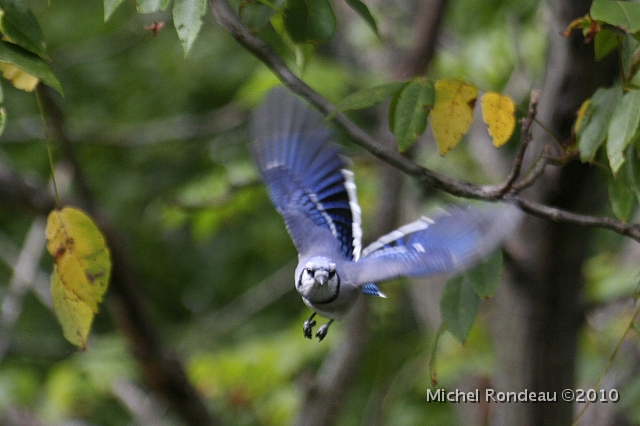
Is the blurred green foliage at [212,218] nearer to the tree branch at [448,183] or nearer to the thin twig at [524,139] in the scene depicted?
the tree branch at [448,183]

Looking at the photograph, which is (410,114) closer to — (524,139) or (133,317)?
(524,139)

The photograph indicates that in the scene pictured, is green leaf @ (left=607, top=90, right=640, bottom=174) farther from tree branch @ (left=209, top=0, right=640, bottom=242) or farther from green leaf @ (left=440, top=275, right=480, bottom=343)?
green leaf @ (left=440, top=275, right=480, bottom=343)

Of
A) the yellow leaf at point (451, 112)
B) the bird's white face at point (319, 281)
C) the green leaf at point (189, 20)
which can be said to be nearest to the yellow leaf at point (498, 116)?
the yellow leaf at point (451, 112)

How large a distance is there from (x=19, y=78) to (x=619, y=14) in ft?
4.07

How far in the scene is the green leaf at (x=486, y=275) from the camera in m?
1.56

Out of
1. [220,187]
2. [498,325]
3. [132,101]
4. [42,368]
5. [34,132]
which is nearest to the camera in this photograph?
[498,325]

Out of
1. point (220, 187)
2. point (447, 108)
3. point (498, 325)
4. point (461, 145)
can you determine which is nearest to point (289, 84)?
point (447, 108)

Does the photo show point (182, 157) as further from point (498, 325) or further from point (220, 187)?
point (498, 325)

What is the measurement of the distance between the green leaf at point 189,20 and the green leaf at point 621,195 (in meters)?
0.92

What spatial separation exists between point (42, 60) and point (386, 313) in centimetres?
336

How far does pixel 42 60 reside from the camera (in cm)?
144

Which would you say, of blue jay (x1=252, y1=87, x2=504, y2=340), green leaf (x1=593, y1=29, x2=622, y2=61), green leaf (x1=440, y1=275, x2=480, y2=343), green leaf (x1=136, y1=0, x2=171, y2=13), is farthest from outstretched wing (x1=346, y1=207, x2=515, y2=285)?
green leaf (x1=136, y1=0, x2=171, y2=13)

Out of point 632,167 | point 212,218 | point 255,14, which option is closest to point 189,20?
point 255,14

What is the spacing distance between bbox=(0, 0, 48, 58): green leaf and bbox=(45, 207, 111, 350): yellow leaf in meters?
0.40
